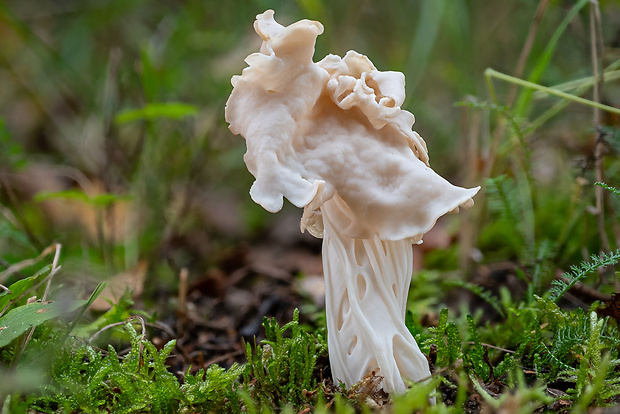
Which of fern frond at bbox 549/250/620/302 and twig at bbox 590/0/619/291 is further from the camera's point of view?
twig at bbox 590/0/619/291

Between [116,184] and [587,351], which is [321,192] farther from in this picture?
[116,184]

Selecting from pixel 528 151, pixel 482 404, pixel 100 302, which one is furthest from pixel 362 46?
pixel 482 404

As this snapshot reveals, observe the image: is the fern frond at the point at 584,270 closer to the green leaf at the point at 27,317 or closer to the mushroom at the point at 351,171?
the mushroom at the point at 351,171

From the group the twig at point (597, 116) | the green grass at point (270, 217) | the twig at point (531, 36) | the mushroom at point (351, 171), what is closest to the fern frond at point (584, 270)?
the green grass at point (270, 217)

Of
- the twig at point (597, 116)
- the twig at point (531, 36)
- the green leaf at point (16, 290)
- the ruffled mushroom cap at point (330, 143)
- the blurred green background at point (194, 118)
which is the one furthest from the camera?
the blurred green background at point (194, 118)

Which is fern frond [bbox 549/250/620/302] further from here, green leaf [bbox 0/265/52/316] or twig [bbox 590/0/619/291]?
green leaf [bbox 0/265/52/316]

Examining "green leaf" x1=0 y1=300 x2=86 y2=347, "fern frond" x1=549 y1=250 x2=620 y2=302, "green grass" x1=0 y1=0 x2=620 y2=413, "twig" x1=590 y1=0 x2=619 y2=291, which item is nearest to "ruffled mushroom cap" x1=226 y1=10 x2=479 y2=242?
"green grass" x1=0 y1=0 x2=620 y2=413

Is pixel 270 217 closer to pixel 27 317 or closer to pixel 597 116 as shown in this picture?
pixel 597 116
